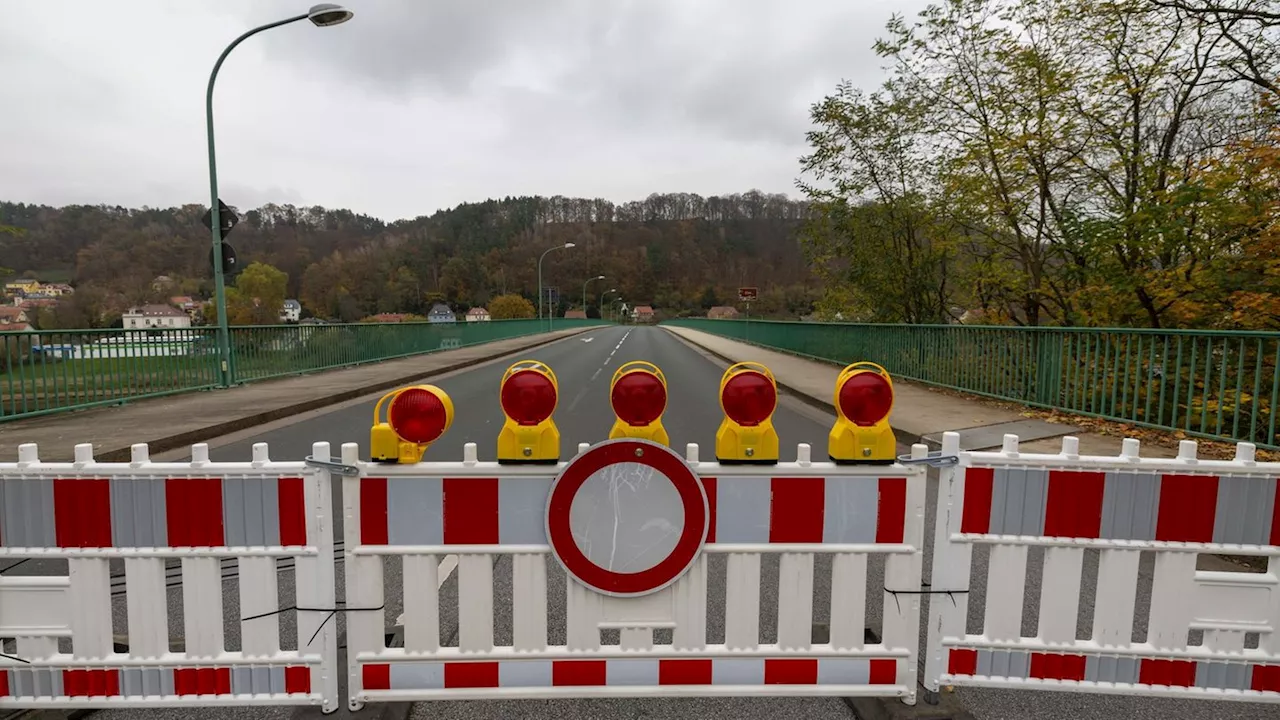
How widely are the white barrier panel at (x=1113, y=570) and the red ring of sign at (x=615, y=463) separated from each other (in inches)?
36.1

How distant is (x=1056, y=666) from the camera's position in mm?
2273

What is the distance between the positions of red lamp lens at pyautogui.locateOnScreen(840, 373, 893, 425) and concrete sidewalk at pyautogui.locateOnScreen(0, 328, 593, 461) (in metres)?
7.23

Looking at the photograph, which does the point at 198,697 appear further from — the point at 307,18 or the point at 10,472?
the point at 307,18

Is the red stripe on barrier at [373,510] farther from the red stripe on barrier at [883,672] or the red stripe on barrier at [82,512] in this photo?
the red stripe on barrier at [883,672]

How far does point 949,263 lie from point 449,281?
95.2 meters

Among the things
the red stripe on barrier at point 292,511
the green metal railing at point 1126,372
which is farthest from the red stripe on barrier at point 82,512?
the green metal railing at point 1126,372

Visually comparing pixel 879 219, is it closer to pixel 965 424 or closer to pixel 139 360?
pixel 965 424

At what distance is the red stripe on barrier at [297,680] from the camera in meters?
2.21

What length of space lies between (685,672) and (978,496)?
129 cm

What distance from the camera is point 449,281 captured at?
331 feet

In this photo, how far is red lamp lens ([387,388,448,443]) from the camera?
2129 millimetres

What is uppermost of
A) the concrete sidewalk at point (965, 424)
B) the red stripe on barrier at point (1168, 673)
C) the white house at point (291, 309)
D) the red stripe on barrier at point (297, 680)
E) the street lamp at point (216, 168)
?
the street lamp at point (216, 168)

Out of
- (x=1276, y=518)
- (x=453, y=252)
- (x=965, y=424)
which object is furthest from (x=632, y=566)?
(x=453, y=252)

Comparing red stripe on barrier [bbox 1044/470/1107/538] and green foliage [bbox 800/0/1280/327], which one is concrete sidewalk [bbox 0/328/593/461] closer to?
red stripe on barrier [bbox 1044/470/1107/538]
